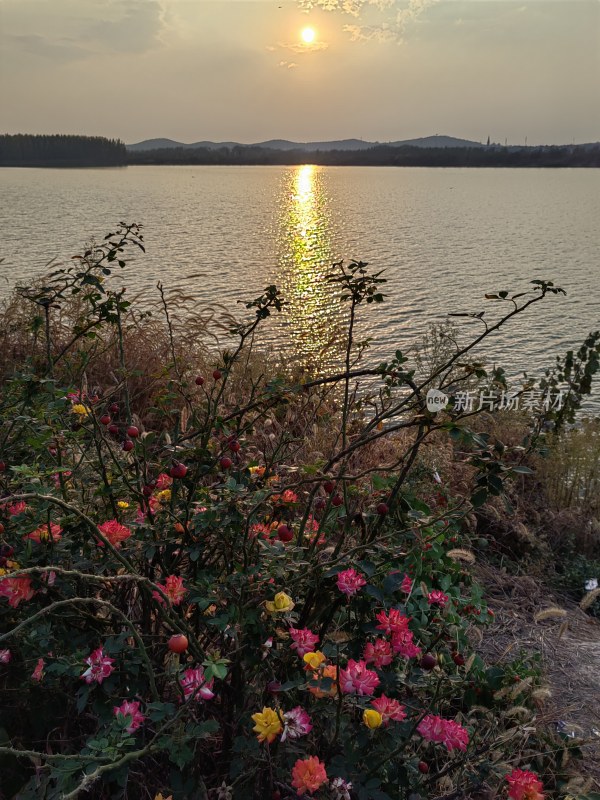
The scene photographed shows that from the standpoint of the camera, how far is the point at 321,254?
15688mm

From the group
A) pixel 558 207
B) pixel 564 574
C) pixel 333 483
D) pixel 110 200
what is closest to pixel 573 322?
pixel 564 574

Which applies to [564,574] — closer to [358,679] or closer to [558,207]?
[358,679]

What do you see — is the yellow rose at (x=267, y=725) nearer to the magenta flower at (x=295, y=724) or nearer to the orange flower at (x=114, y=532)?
the magenta flower at (x=295, y=724)

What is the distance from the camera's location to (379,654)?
1.49m

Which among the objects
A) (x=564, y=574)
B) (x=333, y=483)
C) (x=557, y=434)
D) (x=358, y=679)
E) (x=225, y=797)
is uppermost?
(x=333, y=483)

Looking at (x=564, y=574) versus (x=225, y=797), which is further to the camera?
(x=564, y=574)

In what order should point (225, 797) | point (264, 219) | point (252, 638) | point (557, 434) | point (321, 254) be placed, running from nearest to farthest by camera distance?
point (225, 797)
point (252, 638)
point (557, 434)
point (321, 254)
point (264, 219)

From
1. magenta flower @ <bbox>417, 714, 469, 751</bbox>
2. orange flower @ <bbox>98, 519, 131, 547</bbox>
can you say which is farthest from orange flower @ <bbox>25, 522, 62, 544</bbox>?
magenta flower @ <bbox>417, 714, 469, 751</bbox>

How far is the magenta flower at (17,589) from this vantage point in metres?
1.43

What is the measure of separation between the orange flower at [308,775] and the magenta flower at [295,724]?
0.21ft

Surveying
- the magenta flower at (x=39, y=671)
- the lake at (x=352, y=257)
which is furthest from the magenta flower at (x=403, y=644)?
the lake at (x=352, y=257)

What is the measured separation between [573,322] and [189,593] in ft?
32.3

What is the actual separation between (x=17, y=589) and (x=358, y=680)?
809 millimetres

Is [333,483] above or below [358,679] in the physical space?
above
